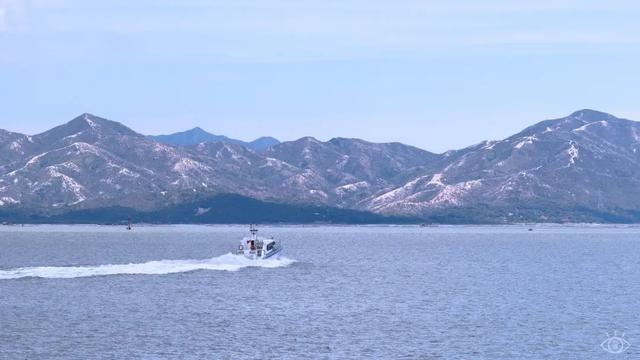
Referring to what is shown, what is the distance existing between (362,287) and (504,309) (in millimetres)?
35261

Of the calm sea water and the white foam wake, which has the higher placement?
the white foam wake

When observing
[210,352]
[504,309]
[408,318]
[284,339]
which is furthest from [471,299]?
[210,352]

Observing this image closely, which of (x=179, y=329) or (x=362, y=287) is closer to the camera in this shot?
(x=179, y=329)

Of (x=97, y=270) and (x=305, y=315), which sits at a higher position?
(x=97, y=270)

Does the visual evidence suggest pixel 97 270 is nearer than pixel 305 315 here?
No

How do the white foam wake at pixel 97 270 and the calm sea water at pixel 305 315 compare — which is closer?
the calm sea water at pixel 305 315

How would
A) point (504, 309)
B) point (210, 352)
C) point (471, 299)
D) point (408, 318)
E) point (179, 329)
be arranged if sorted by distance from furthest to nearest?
point (471, 299)
point (504, 309)
point (408, 318)
point (179, 329)
point (210, 352)

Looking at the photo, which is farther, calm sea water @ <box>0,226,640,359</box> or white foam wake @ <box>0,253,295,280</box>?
white foam wake @ <box>0,253,295,280</box>

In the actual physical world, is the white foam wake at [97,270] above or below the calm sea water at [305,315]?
above

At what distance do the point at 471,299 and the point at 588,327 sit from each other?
31840 millimetres

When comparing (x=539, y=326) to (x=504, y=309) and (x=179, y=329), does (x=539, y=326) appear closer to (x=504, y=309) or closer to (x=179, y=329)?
(x=504, y=309)

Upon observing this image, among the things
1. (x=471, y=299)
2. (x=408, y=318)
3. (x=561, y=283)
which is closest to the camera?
(x=408, y=318)

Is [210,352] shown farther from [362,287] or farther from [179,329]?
[362,287]

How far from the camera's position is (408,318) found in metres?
121
